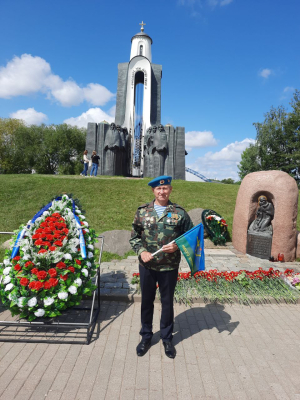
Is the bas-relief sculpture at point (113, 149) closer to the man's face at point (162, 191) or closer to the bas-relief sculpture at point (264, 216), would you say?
the bas-relief sculpture at point (264, 216)

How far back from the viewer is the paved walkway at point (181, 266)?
523 centimetres

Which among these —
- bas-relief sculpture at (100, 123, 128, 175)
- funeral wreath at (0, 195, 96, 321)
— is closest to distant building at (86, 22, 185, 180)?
bas-relief sculpture at (100, 123, 128, 175)

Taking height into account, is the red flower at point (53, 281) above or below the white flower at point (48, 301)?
above

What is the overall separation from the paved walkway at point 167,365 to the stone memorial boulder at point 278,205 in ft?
12.6

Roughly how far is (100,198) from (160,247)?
1057cm

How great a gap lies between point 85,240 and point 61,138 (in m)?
39.4

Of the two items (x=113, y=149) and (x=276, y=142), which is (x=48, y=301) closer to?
(x=113, y=149)

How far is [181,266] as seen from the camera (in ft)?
23.1

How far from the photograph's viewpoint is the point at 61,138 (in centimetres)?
3972

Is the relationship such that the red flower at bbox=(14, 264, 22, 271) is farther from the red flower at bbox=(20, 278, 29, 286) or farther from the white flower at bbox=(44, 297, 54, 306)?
the white flower at bbox=(44, 297, 54, 306)

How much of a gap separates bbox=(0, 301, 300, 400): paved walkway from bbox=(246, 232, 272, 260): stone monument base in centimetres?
380

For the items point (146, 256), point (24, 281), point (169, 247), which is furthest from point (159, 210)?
point (24, 281)

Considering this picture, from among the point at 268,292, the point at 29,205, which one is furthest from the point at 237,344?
the point at 29,205

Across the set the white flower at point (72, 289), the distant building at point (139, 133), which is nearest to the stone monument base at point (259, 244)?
the white flower at point (72, 289)
